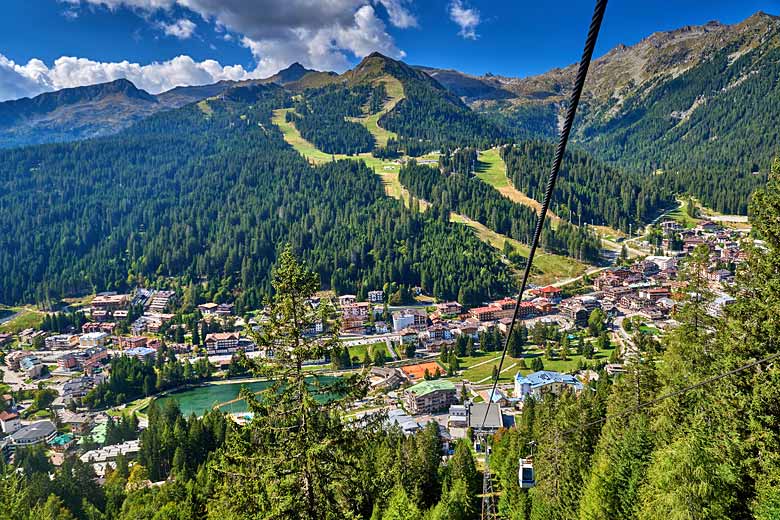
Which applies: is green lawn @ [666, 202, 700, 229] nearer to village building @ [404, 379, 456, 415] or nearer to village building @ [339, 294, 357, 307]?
village building @ [339, 294, 357, 307]

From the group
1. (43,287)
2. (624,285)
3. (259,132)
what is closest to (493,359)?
(624,285)

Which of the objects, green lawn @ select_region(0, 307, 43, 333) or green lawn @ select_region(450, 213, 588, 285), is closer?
green lawn @ select_region(0, 307, 43, 333)

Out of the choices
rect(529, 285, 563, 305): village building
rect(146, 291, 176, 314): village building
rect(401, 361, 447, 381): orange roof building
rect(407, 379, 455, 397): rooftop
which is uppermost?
rect(529, 285, 563, 305): village building

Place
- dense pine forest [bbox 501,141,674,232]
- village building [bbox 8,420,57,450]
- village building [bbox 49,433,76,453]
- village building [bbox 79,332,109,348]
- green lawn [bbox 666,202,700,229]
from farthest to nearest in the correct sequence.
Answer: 1. dense pine forest [bbox 501,141,674,232]
2. green lawn [bbox 666,202,700,229]
3. village building [bbox 79,332,109,348]
4. village building [bbox 8,420,57,450]
5. village building [bbox 49,433,76,453]

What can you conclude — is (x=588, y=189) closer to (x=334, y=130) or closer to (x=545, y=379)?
(x=545, y=379)

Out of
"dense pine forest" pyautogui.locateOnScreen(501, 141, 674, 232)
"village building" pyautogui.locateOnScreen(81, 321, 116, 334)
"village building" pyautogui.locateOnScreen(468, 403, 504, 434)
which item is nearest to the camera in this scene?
"village building" pyautogui.locateOnScreen(468, 403, 504, 434)

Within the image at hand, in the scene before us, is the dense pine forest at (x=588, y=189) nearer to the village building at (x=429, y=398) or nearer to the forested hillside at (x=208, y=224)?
the forested hillside at (x=208, y=224)

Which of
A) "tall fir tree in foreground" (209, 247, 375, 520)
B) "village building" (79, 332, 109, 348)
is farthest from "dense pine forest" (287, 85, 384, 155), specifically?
"tall fir tree in foreground" (209, 247, 375, 520)
